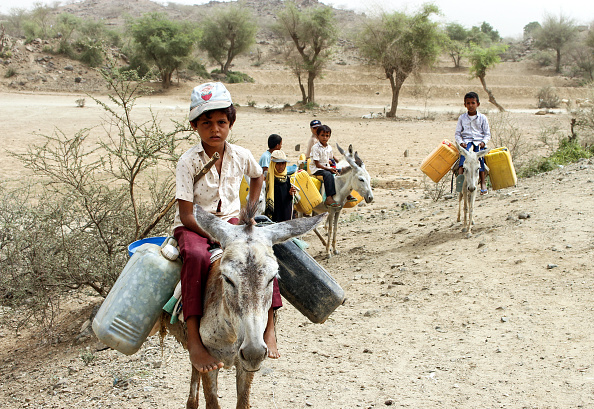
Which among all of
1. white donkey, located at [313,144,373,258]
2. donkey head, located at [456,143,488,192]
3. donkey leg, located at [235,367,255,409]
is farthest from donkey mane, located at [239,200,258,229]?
donkey head, located at [456,143,488,192]

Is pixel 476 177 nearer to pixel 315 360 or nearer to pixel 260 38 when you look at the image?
pixel 315 360

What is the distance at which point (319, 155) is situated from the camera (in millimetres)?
9156

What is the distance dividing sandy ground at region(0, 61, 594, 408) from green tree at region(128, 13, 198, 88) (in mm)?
31781

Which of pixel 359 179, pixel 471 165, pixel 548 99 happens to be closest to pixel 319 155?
pixel 359 179

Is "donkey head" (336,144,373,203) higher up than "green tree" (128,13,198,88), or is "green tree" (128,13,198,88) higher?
"green tree" (128,13,198,88)

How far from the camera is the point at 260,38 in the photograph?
71125 mm

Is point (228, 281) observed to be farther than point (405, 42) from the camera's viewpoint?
No

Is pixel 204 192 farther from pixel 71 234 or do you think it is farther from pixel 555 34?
pixel 555 34

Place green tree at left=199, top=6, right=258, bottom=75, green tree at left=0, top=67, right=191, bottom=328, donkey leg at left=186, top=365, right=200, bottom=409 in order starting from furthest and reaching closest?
green tree at left=199, top=6, right=258, bottom=75, green tree at left=0, top=67, right=191, bottom=328, donkey leg at left=186, top=365, right=200, bottom=409

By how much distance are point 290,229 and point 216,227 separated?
1.29ft

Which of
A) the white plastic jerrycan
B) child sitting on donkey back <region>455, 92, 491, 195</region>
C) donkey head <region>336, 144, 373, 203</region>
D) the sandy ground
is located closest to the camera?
the white plastic jerrycan

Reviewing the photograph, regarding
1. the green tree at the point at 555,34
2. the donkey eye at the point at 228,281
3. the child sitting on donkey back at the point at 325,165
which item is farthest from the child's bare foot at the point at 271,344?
the green tree at the point at 555,34

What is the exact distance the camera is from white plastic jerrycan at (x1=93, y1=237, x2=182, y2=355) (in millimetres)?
3107

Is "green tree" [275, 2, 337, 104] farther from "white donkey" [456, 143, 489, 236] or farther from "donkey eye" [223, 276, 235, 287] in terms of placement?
"donkey eye" [223, 276, 235, 287]
